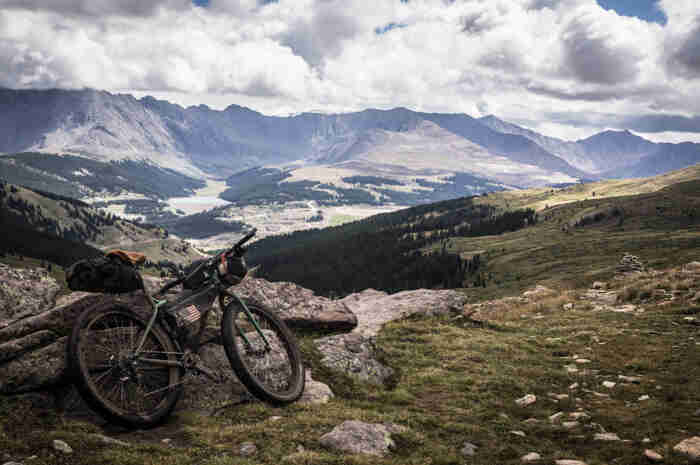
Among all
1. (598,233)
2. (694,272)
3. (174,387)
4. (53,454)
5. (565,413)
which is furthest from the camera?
(598,233)

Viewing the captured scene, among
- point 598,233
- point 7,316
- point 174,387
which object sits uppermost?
point 7,316

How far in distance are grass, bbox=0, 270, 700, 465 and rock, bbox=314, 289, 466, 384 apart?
2.37 feet

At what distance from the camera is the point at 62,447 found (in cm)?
731

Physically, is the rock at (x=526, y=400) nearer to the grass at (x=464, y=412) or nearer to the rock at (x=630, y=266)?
the grass at (x=464, y=412)

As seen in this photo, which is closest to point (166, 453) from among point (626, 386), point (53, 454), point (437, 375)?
point (53, 454)

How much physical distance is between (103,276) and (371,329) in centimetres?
1567

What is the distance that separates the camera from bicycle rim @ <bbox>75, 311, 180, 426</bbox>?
28.1 feet

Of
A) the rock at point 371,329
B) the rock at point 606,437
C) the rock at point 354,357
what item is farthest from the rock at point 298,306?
the rock at point 606,437

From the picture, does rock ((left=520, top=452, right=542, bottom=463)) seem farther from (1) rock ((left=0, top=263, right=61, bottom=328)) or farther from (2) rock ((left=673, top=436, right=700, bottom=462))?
(1) rock ((left=0, top=263, right=61, bottom=328))

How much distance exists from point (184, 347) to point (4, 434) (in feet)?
12.5

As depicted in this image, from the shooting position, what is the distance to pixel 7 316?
13.1 meters

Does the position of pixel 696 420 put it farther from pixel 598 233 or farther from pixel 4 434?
pixel 598 233

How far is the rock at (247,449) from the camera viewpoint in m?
8.38

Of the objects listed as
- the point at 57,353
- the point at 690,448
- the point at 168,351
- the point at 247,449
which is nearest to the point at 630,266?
the point at 690,448
